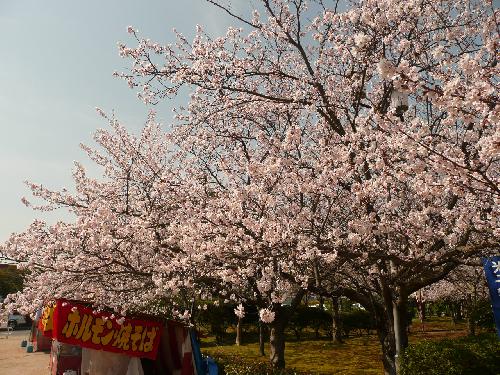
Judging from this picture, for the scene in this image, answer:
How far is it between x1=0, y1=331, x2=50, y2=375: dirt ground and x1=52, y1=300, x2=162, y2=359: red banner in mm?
9720

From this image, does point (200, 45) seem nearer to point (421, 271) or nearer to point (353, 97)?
point (353, 97)

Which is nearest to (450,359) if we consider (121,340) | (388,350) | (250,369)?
(388,350)

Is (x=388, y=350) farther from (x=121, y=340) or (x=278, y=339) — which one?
(x=121, y=340)

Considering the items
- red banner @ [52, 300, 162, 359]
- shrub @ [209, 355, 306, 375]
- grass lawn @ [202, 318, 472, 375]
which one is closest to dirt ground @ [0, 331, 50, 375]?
grass lawn @ [202, 318, 472, 375]

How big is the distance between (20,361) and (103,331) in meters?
13.7

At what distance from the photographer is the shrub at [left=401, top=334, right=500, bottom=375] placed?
331 inches

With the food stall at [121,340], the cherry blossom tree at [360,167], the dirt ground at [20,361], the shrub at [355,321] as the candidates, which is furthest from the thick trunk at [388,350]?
the shrub at [355,321]

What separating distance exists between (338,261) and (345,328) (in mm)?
18882

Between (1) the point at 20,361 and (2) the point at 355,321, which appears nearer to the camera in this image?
(1) the point at 20,361

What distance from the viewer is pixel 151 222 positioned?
28.8ft

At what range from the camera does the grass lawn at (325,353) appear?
14594 mm

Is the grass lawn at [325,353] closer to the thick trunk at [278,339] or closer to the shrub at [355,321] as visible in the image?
the shrub at [355,321]

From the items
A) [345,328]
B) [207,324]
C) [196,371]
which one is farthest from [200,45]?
[345,328]

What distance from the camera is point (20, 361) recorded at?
1861 cm
